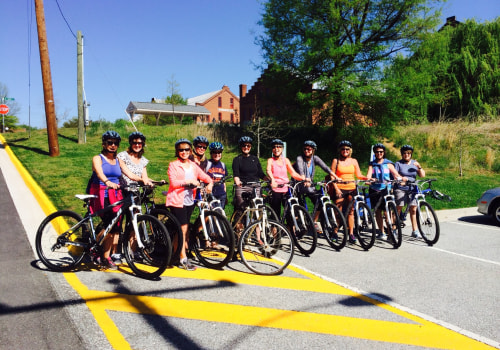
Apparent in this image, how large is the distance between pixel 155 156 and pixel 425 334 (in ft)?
52.5

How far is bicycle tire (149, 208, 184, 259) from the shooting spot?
15.8ft

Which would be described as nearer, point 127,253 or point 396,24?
point 127,253

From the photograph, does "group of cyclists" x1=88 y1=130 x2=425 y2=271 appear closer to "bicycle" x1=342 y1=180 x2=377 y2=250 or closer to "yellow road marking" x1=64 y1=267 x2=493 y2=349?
"bicycle" x1=342 y1=180 x2=377 y2=250

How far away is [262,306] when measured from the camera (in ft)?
13.0

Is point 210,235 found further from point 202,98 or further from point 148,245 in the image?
point 202,98

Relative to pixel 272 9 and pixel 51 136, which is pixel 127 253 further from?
pixel 272 9

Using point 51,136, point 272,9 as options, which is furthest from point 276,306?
point 272,9

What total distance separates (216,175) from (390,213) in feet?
11.3

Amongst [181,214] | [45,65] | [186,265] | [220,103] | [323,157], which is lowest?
[186,265]

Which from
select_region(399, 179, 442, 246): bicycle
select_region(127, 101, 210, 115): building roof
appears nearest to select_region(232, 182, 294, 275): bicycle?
select_region(399, 179, 442, 246): bicycle

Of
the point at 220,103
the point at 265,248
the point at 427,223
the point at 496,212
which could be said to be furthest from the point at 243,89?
the point at 265,248

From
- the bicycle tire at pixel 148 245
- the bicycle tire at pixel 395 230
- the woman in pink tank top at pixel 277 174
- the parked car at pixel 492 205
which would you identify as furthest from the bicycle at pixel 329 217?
the parked car at pixel 492 205

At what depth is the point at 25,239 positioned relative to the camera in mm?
6273

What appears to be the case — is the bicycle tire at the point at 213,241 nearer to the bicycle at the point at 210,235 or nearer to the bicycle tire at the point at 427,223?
the bicycle at the point at 210,235
